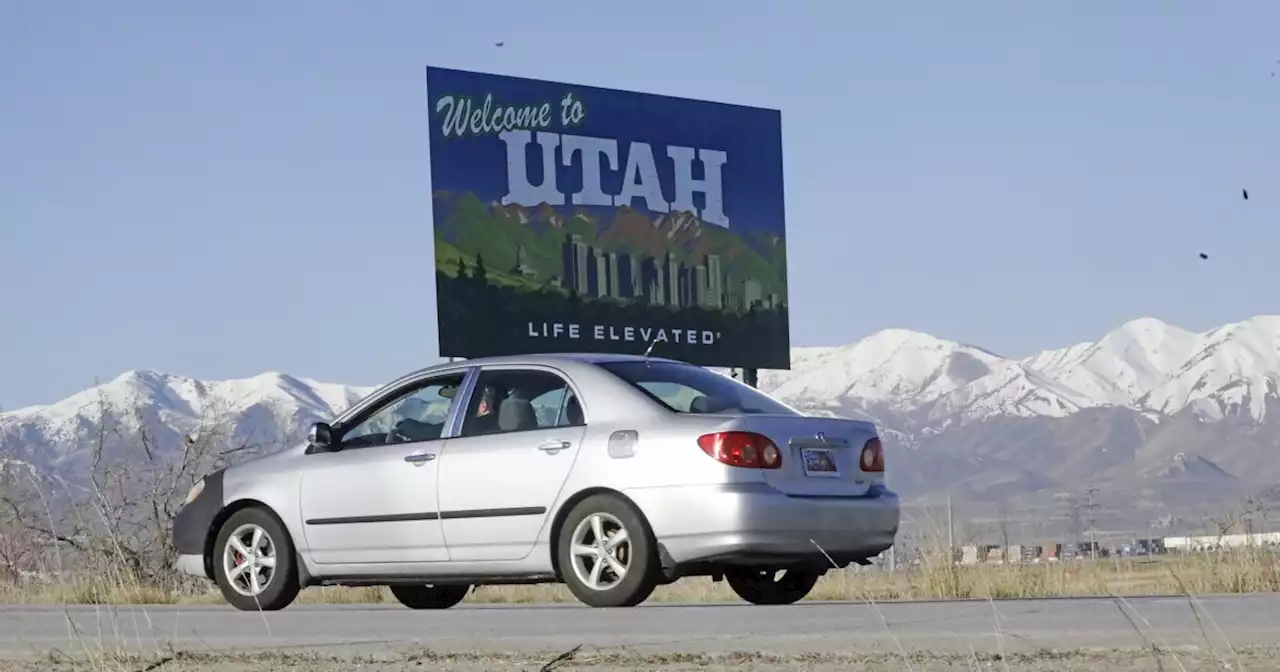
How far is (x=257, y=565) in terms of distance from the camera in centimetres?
1395

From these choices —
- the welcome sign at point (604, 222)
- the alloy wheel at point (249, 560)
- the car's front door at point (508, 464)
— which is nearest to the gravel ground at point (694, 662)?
the car's front door at point (508, 464)

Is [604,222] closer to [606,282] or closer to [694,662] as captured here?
[606,282]

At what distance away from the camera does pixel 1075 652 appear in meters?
9.13

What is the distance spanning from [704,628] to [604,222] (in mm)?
19629

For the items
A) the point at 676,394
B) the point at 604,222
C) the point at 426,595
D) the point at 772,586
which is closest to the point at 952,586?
the point at 772,586

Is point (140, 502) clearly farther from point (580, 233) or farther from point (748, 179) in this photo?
point (748, 179)

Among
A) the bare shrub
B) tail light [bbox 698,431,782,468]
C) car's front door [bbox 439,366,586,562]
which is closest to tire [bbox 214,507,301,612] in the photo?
car's front door [bbox 439,366,586,562]

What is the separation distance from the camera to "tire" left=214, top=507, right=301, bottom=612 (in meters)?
13.8

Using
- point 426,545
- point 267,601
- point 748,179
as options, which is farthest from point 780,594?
point 748,179

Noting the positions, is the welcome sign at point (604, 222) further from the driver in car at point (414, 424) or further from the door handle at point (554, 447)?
the door handle at point (554, 447)

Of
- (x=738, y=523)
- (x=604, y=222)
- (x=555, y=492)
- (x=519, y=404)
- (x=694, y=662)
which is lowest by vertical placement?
(x=694, y=662)

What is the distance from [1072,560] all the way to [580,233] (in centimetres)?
1081

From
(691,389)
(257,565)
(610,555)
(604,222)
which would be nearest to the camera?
(610,555)

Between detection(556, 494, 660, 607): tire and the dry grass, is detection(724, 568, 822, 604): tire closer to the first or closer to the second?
detection(556, 494, 660, 607): tire
